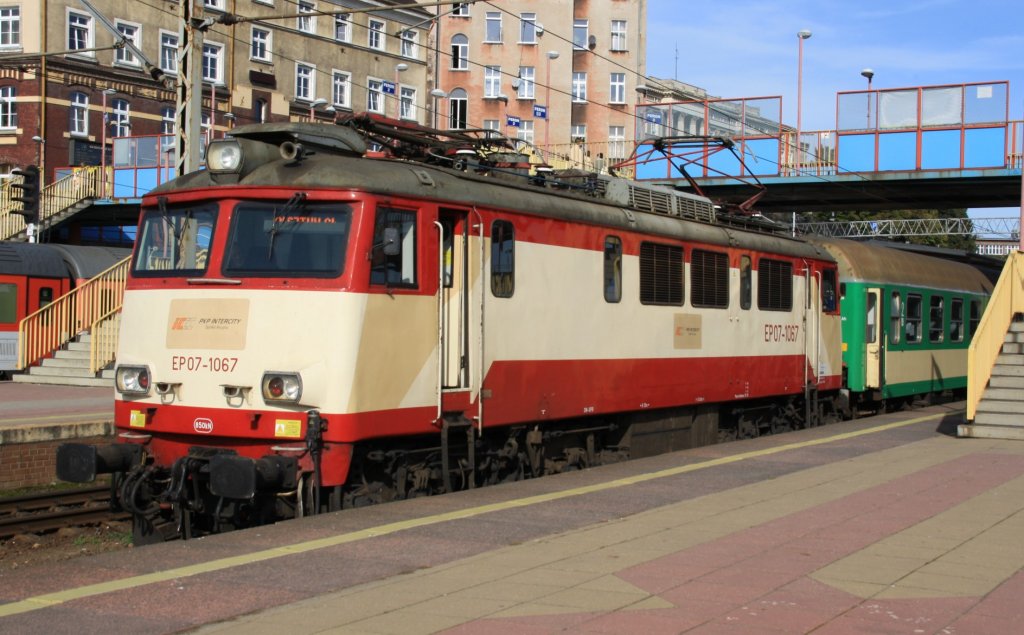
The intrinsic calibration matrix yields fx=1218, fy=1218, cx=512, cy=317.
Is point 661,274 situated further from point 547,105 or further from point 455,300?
point 547,105

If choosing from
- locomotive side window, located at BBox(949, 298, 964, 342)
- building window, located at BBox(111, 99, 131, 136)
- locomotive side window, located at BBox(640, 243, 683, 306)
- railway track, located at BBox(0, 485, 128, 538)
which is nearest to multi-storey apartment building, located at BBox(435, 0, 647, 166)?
building window, located at BBox(111, 99, 131, 136)

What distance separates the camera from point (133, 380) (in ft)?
34.6

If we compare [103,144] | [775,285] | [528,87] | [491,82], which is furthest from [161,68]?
[775,285]

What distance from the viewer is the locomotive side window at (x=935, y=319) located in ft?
84.4

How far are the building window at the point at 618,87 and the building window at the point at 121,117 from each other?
3047 centimetres

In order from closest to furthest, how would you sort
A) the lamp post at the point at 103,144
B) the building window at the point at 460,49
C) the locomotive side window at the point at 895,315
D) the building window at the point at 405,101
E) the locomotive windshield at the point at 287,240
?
the locomotive windshield at the point at 287,240 < the locomotive side window at the point at 895,315 < the lamp post at the point at 103,144 < the building window at the point at 405,101 < the building window at the point at 460,49

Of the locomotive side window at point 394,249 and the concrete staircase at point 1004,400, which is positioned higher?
the locomotive side window at point 394,249

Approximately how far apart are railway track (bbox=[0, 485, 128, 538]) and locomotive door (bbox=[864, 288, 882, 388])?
46.0 ft

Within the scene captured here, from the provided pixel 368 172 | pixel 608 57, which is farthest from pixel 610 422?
pixel 608 57

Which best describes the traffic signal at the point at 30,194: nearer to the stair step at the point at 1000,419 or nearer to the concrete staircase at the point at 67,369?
the concrete staircase at the point at 67,369

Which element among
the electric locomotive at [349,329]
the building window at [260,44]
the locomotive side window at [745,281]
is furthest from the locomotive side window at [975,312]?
the building window at [260,44]

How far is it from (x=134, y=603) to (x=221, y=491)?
2475mm

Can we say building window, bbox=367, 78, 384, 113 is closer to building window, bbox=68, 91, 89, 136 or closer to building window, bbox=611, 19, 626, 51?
building window, bbox=611, 19, 626, 51

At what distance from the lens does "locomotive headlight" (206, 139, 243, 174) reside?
1041 cm
